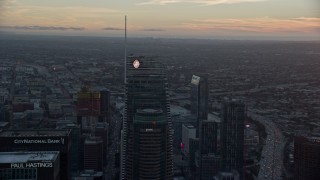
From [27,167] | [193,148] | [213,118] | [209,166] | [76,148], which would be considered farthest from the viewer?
[213,118]

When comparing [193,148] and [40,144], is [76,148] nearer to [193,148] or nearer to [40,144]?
[193,148]

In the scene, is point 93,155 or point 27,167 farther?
point 93,155

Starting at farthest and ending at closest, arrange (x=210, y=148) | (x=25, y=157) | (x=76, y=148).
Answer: (x=210, y=148) → (x=76, y=148) → (x=25, y=157)

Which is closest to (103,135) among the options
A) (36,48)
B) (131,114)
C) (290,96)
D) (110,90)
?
(110,90)

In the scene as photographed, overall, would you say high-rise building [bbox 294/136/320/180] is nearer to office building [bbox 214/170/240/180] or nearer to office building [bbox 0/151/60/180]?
office building [bbox 214/170/240/180]

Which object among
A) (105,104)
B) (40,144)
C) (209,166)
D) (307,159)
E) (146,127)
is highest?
(40,144)

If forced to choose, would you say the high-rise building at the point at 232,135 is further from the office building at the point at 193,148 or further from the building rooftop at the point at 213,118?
the office building at the point at 193,148

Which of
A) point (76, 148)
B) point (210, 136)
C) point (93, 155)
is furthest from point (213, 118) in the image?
point (76, 148)
